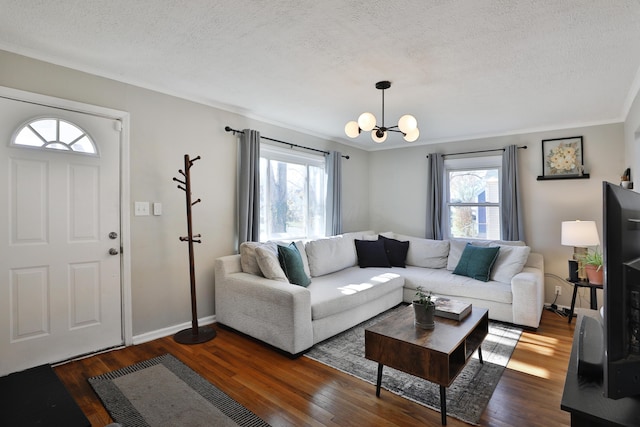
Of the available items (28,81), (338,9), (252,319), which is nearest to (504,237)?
(252,319)

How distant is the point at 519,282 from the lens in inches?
139

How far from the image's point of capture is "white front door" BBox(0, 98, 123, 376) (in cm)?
246

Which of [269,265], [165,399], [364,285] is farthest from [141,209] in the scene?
[364,285]

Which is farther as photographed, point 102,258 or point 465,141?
point 465,141

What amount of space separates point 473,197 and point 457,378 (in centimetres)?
328

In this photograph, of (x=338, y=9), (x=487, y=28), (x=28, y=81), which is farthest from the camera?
(x=28, y=81)

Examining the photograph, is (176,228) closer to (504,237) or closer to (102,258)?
(102,258)

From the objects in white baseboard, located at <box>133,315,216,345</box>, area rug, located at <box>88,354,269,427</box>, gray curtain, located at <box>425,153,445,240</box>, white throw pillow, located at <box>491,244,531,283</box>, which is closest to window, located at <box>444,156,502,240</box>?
gray curtain, located at <box>425,153,445,240</box>

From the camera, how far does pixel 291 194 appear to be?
15.6 ft

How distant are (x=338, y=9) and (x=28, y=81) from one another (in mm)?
2438

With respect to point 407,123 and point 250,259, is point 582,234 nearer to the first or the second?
point 407,123

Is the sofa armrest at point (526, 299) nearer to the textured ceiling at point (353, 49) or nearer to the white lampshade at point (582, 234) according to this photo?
the white lampshade at point (582, 234)

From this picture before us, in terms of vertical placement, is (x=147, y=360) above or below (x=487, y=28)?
below

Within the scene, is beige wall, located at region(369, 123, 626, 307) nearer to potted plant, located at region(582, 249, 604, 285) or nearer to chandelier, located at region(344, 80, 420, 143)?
potted plant, located at region(582, 249, 604, 285)
